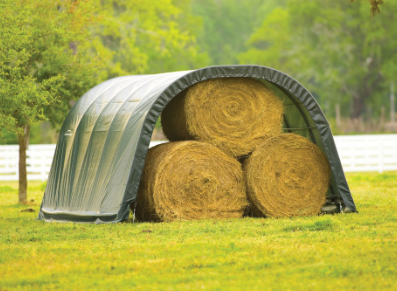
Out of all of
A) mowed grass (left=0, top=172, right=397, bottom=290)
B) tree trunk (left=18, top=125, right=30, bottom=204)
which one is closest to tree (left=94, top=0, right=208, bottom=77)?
tree trunk (left=18, top=125, right=30, bottom=204)

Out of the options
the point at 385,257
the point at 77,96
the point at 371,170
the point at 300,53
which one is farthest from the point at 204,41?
the point at 385,257

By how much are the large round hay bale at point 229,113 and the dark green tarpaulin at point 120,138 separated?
220 millimetres

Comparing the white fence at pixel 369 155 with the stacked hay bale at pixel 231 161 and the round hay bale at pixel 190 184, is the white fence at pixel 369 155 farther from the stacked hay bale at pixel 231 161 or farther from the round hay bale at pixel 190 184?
the round hay bale at pixel 190 184

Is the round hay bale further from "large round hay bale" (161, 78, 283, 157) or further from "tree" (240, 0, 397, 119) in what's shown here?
"tree" (240, 0, 397, 119)

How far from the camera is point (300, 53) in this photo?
49.5 metres

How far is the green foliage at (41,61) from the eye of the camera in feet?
35.6

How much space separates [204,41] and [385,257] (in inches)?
2422

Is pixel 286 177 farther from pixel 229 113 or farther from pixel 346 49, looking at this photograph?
pixel 346 49

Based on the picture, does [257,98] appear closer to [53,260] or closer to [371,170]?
[53,260]

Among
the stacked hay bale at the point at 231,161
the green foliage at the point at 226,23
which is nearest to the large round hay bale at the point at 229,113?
the stacked hay bale at the point at 231,161

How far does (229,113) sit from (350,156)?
12561 millimetres

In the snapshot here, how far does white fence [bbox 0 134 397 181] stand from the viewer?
71.2 feet

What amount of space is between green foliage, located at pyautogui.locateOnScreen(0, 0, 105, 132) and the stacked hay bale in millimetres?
2420

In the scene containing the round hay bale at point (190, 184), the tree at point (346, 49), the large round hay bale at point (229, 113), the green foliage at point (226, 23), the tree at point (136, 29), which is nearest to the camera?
the round hay bale at point (190, 184)
